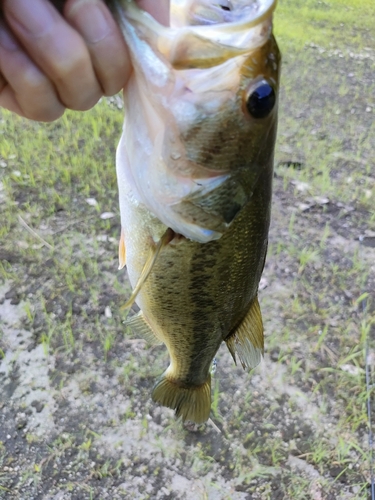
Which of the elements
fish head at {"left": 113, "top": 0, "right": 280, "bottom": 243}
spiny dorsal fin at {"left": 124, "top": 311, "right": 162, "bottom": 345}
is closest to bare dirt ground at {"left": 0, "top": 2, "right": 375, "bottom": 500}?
spiny dorsal fin at {"left": 124, "top": 311, "right": 162, "bottom": 345}

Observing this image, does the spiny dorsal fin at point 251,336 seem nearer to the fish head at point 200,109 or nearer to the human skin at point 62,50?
the fish head at point 200,109

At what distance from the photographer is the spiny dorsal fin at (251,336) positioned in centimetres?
129

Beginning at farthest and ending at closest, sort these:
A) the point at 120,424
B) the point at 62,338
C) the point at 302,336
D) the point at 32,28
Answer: the point at 302,336
the point at 62,338
the point at 120,424
the point at 32,28

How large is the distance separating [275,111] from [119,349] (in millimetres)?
1780

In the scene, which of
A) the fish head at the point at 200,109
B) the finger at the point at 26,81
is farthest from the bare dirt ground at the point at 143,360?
the finger at the point at 26,81

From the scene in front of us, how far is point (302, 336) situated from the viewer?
8.19ft

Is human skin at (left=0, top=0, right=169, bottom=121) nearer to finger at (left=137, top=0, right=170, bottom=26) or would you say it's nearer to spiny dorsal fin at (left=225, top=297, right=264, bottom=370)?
finger at (left=137, top=0, right=170, bottom=26)

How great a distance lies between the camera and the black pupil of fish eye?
80 cm

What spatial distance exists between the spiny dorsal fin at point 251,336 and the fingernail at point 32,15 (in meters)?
0.90

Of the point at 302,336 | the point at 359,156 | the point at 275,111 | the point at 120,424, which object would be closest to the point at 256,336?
the point at 275,111

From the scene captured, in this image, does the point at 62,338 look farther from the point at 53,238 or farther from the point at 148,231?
the point at 148,231

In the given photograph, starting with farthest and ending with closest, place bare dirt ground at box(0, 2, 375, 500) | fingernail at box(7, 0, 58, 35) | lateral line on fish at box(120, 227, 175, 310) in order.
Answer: bare dirt ground at box(0, 2, 375, 500) → lateral line on fish at box(120, 227, 175, 310) → fingernail at box(7, 0, 58, 35)

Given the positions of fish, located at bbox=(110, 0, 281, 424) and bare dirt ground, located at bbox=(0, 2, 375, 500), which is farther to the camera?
bare dirt ground, located at bbox=(0, 2, 375, 500)

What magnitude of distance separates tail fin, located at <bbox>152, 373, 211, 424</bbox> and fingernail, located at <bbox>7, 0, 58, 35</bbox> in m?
1.16
